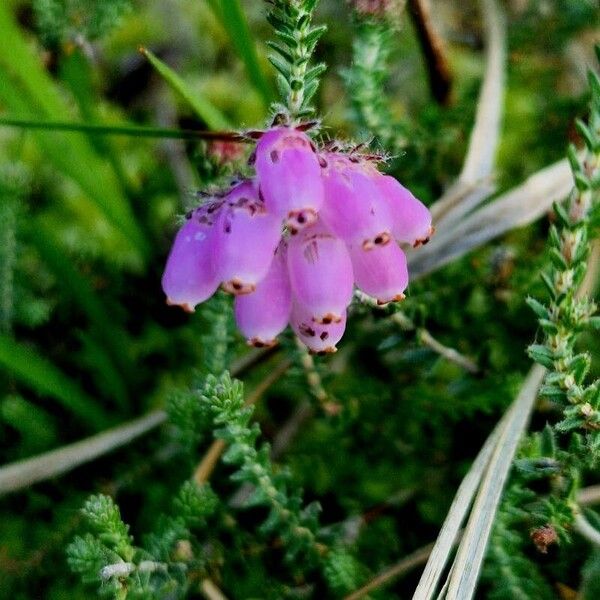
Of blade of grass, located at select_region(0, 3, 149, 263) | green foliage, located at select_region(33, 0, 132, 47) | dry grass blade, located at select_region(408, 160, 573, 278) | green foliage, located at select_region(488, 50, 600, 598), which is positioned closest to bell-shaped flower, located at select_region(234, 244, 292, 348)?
green foliage, located at select_region(488, 50, 600, 598)

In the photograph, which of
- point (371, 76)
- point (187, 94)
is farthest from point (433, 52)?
point (187, 94)

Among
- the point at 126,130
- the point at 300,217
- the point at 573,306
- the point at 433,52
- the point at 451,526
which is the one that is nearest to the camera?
the point at 300,217

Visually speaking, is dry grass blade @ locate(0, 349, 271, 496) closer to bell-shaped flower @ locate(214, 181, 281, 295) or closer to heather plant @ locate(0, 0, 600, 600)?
heather plant @ locate(0, 0, 600, 600)

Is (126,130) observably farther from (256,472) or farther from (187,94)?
(256,472)

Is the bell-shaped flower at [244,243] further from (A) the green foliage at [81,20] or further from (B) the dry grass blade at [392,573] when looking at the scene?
(A) the green foliage at [81,20]

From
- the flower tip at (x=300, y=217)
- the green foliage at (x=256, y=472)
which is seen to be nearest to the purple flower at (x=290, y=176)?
the flower tip at (x=300, y=217)
